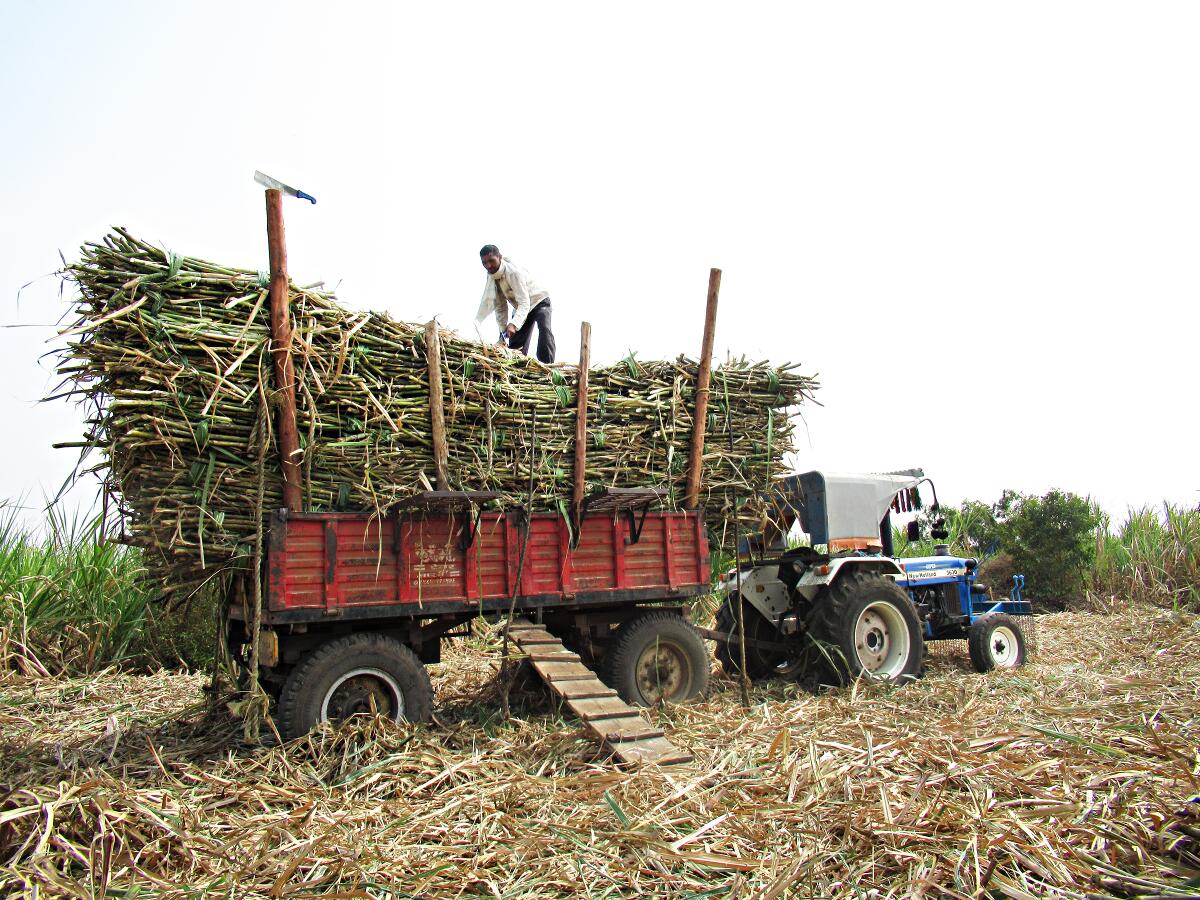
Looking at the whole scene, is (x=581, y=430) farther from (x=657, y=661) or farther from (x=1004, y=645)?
(x=1004, y=645)

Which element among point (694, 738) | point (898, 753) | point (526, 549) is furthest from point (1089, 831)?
point (526, 549)

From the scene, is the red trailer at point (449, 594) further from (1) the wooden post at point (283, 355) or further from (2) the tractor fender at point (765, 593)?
(2) the tractor fender at point (765, 593)

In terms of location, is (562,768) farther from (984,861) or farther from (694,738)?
(984,861)

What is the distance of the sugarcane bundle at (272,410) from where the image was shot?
538 centimetres

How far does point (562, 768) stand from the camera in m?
5.13

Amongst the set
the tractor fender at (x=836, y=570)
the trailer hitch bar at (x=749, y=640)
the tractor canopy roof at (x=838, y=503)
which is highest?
the tractor canopy roof at (x=838, y=503)

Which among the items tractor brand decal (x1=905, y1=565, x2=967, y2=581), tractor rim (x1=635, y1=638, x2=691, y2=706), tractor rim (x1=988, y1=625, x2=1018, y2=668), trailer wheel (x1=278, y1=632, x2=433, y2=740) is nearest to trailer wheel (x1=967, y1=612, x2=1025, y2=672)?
tractor rim (x1=988, y1=625, x2=1018, y2=668)

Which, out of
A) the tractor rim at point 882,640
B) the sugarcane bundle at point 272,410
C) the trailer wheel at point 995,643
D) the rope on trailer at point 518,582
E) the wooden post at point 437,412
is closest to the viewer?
the sugarcane bundle at point 272,410

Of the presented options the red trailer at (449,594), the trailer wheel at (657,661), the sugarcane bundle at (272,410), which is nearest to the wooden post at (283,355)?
the sugarcane bundle at (272,410)

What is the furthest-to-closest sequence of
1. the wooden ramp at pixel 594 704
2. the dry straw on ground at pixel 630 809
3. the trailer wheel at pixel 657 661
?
the trailer wheel at pixel 657 661, the wooden ramp at pixel 594 704, the dry straw on ground at pixel 630 809

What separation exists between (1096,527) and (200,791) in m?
16.1

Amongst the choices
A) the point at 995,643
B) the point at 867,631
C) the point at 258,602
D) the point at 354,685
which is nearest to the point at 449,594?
the point at 354,685

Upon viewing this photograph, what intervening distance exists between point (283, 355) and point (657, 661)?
3.87m

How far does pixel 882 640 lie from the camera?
8.20m
